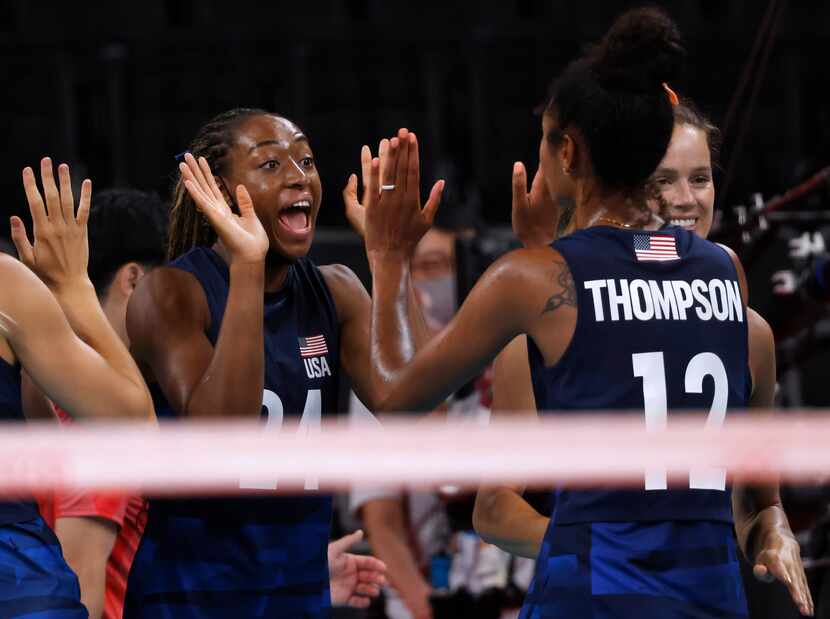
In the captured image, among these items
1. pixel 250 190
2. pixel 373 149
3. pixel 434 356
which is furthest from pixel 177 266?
pixel 373 149

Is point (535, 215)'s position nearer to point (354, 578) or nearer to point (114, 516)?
point (354, 578)

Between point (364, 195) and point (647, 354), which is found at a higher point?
point (364, 195)

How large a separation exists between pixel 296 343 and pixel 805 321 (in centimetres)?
290

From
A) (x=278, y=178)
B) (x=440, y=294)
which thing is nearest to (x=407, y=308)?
(x=278, y=178)

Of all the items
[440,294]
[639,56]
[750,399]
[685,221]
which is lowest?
[440,294]

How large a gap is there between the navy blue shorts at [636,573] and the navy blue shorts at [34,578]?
2.67 feet

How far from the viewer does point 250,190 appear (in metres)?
2.86

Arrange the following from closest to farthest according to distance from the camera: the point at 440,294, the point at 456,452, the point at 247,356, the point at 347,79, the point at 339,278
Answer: the point at 456,452 < the point at 247,356 < the point at 339,278 < the point at 440,294 < the point at 347,79

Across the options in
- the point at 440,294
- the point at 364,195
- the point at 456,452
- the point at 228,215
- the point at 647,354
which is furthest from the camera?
the point at 440,294

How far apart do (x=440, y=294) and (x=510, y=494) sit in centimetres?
306

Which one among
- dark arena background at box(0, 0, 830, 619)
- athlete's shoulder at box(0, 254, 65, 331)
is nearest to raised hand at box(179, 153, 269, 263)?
athlete's shoulder at box(0, 254, 65, 331)

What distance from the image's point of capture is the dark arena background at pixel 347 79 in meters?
9.14

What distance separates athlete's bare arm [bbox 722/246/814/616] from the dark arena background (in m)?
5.87

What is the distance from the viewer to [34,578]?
2.24 meters
